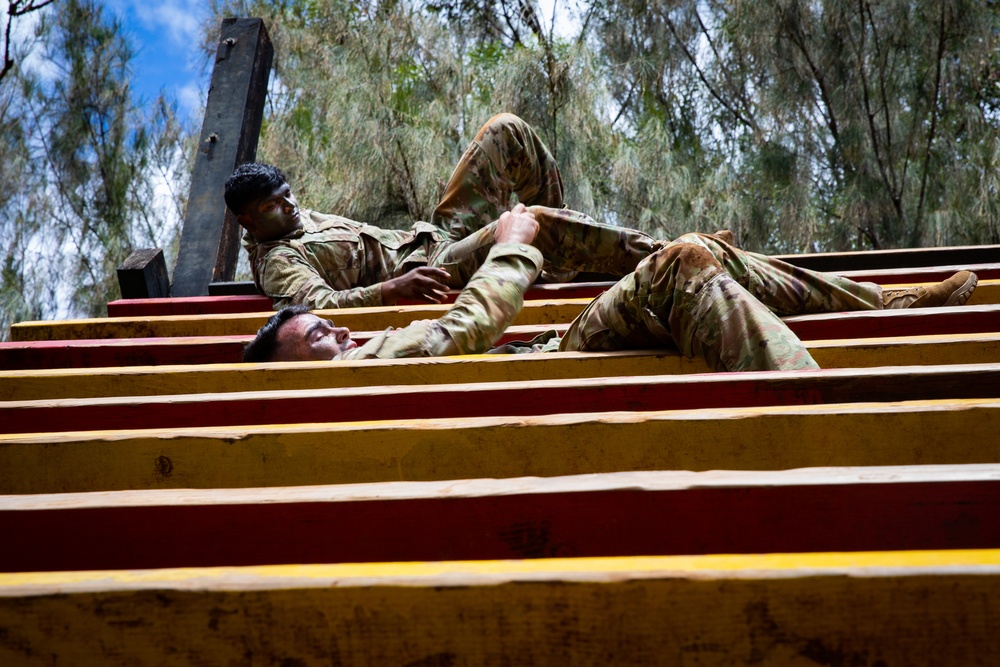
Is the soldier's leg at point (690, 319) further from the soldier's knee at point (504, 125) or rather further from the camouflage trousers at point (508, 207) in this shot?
the soldier's knee at point (504, 125)

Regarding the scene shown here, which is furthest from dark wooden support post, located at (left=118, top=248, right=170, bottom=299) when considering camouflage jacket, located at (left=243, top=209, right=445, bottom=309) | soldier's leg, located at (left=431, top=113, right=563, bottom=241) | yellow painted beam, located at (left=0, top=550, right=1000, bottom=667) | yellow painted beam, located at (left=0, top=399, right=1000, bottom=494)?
yellow painted beam, located at (left=0, top=550, right=1000, bottom=667)

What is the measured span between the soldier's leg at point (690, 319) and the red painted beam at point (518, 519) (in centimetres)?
69

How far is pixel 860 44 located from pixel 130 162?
7.61 meters

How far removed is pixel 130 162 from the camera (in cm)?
915

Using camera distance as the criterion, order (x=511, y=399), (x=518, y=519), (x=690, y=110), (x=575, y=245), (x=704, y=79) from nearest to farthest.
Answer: (x=518, y=519)
(x=511, y=399)
(x=575, y=245)
(x=704, y=79)
(x=690, y=110)

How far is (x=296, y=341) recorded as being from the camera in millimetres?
2184

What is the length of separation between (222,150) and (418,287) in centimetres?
166

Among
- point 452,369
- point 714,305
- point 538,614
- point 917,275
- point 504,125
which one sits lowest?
point 538,614

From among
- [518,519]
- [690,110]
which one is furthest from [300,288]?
[690,110]

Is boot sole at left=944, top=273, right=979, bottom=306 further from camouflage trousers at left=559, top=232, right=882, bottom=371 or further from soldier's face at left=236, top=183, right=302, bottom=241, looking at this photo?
soldier's face at left=236, top=183, right=302, bottom=241

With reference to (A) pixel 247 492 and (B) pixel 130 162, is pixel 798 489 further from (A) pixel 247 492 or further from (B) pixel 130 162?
(B) pixel 130 162

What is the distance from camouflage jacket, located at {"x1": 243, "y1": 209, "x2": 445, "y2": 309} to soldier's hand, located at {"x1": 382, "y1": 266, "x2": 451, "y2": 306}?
7 cm

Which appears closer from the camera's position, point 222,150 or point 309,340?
point 309,340

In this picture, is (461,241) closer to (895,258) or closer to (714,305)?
(714,305)
